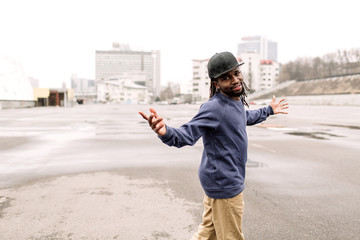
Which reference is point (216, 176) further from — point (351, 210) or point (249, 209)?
point (351, 210)

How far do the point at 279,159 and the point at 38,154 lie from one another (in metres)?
6.12

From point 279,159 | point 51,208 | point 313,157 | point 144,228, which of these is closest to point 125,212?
point 144,228

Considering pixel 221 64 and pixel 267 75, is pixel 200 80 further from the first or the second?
pixel 221 64

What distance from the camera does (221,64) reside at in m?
2.17

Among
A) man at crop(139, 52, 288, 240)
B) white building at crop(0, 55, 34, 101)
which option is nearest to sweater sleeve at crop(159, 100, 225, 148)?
man at crop(139, 52, 288, 240)

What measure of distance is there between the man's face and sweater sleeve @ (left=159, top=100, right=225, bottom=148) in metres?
0.18

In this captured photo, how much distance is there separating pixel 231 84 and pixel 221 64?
0.56 feet

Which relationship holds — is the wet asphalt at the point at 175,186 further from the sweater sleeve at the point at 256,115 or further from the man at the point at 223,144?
the sweater sleeve at the point at 256,115

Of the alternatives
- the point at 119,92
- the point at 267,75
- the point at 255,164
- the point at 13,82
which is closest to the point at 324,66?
the point at 267,75

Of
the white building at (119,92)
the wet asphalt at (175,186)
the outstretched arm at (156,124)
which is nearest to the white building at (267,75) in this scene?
the white building at (119,92)

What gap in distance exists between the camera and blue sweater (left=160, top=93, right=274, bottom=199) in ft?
6.82

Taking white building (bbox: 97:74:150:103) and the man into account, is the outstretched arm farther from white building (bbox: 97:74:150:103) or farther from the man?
white building (bbox: 97:74:150:103)

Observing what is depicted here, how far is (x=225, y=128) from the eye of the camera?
2.13 m

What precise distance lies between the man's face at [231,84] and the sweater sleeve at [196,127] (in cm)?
18
